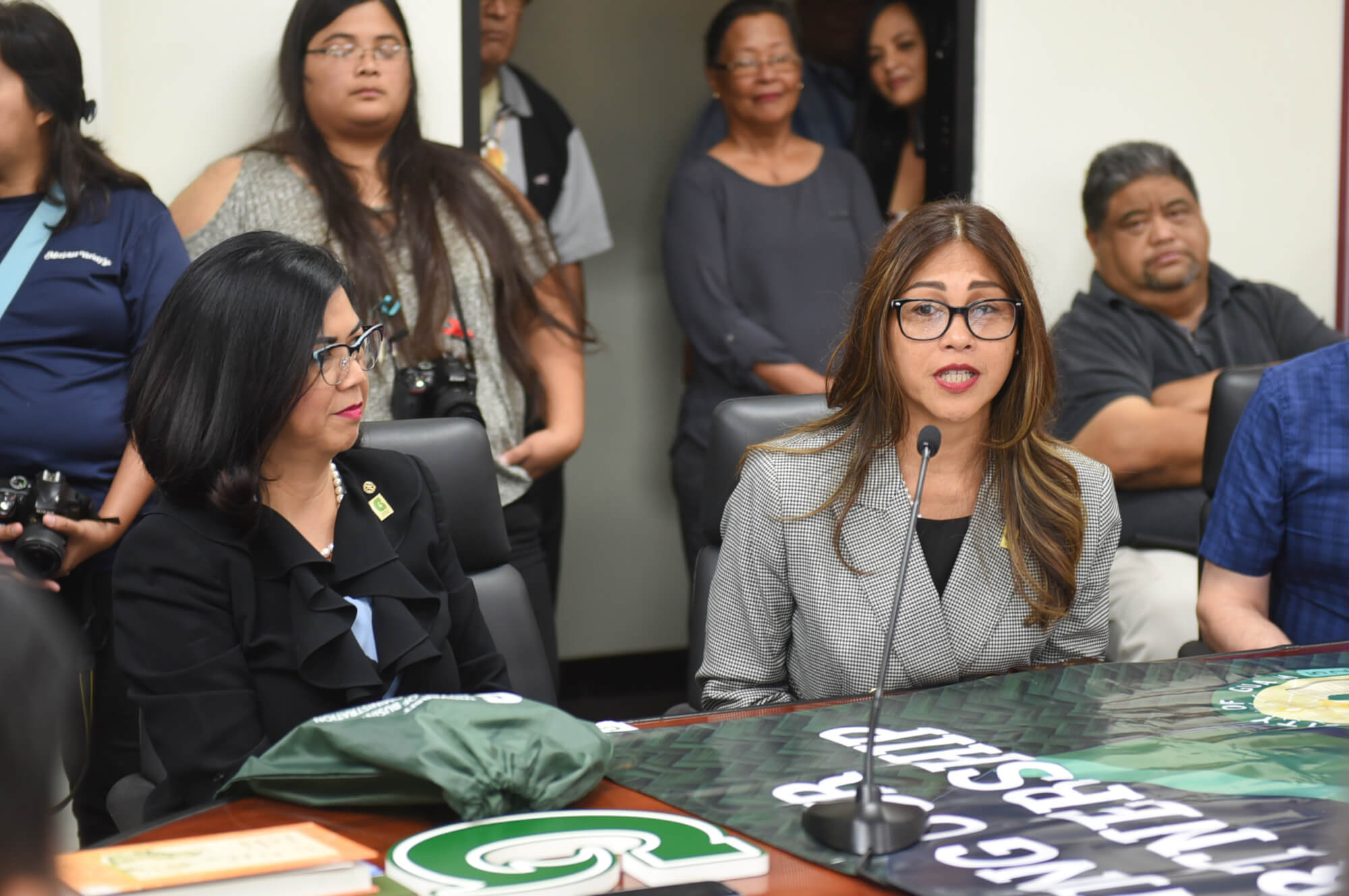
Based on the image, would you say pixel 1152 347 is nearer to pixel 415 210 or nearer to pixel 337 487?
pixel 415 210

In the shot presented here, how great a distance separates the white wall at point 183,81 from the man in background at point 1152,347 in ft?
5.87

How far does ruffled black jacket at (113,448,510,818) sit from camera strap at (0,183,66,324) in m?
0.82

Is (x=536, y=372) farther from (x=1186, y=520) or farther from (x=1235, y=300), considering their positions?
(x=1235, y=300)

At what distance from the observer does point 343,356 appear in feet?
5.26

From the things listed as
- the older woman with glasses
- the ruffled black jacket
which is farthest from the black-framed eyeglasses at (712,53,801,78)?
the ruffled black jacket

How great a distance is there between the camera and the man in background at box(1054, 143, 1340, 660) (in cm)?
291

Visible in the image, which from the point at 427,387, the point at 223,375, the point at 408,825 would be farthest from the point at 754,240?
the point at 408,825

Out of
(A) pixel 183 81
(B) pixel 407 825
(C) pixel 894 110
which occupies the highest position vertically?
(C) pixel 894 110

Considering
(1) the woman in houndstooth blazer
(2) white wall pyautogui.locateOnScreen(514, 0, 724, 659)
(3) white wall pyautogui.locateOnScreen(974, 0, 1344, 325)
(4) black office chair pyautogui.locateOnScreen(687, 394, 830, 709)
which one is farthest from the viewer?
(2) white wall pyautogui.locateOnScreen(514, 0, 724, 659)

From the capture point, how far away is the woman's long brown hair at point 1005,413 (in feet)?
5.91

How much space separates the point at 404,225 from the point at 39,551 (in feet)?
2.90

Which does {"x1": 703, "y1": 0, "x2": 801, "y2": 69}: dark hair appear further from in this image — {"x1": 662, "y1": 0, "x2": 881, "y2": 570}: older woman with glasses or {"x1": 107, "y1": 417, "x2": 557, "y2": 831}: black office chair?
{"x1": 107, "y1": 417, "x2": 557, "y2": 831}: black office chair

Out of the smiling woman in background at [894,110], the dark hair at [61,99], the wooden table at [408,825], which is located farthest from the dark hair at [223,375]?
the smiling woman in background at [894,110]

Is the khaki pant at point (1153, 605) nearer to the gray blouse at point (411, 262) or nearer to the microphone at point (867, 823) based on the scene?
the gray blouse at point (411, 262)
